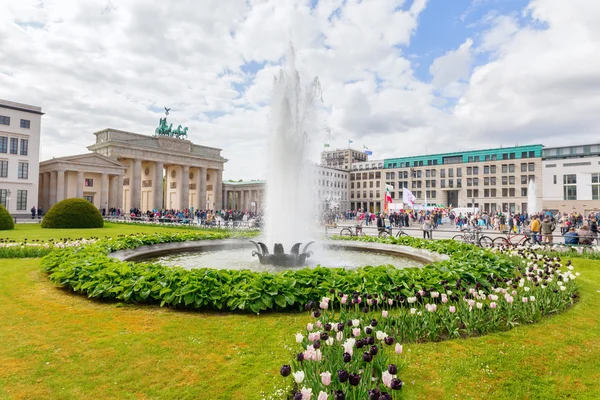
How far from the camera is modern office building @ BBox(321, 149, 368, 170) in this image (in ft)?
457

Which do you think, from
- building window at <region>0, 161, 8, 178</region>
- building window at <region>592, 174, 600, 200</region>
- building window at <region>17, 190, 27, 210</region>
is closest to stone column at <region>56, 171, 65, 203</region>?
building window at <region>17, 190, 27, 210</region>

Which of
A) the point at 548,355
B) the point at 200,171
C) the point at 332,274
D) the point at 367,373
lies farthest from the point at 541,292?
the point at 200,171

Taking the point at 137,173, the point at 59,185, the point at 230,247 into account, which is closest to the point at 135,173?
the point at 137,173

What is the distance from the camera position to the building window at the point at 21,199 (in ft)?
181

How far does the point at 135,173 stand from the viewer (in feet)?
240

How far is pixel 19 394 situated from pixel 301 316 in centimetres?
435

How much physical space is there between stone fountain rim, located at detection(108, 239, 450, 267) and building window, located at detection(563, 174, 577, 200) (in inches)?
3231

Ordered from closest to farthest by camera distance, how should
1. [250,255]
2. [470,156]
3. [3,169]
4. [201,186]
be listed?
1. [250,255]
2. [3,169]
3. [201,186]
4. [470,156]

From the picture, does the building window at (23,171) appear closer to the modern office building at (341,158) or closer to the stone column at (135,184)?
the stone column at (135,184)

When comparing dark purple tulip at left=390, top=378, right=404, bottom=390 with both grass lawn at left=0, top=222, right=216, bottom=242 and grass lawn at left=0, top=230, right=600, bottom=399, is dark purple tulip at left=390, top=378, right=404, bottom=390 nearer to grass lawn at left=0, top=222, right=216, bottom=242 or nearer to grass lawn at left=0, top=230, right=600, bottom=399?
grass lawn at left=0, top=230, right=600, bottom=399

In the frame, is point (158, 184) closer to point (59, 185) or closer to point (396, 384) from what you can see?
point (59, 185)

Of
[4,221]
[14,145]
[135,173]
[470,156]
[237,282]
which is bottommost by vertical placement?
[237,282]

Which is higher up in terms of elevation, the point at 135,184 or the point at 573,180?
the point at 573,180

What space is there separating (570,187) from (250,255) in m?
88.2
